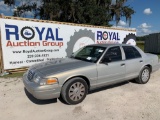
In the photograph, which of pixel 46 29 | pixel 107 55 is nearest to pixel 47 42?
pixel 46 29

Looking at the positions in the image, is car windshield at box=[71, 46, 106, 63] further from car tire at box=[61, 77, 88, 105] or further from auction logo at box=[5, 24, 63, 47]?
auction logo at box=[5, 24, 63, 47]

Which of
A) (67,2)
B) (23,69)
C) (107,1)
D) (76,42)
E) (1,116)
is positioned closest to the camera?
(1,116)

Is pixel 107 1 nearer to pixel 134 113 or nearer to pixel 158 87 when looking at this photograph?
pixel 158 87

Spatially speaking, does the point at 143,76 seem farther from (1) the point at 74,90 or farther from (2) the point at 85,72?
(1) the point at 74,90

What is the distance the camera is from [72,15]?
18.2 meters

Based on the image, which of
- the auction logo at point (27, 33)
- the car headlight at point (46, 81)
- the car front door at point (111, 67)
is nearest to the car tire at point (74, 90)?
the car headlight at point (46, 81)

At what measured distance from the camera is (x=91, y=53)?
5102 millimetres

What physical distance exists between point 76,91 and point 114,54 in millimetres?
1757

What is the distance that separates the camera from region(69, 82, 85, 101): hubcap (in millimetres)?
4126

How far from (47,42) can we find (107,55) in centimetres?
471

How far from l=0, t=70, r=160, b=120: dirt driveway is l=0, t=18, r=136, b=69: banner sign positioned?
108 inches

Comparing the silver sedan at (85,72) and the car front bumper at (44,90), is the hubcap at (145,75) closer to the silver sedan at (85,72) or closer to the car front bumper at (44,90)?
the silver sedan at (85,72)

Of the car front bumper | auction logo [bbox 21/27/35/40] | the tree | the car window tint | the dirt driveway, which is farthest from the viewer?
the tree

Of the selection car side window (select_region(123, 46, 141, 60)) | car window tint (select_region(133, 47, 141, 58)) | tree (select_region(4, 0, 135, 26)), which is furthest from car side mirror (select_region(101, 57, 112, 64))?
tree (select_region(4, 0, 135, 26))
